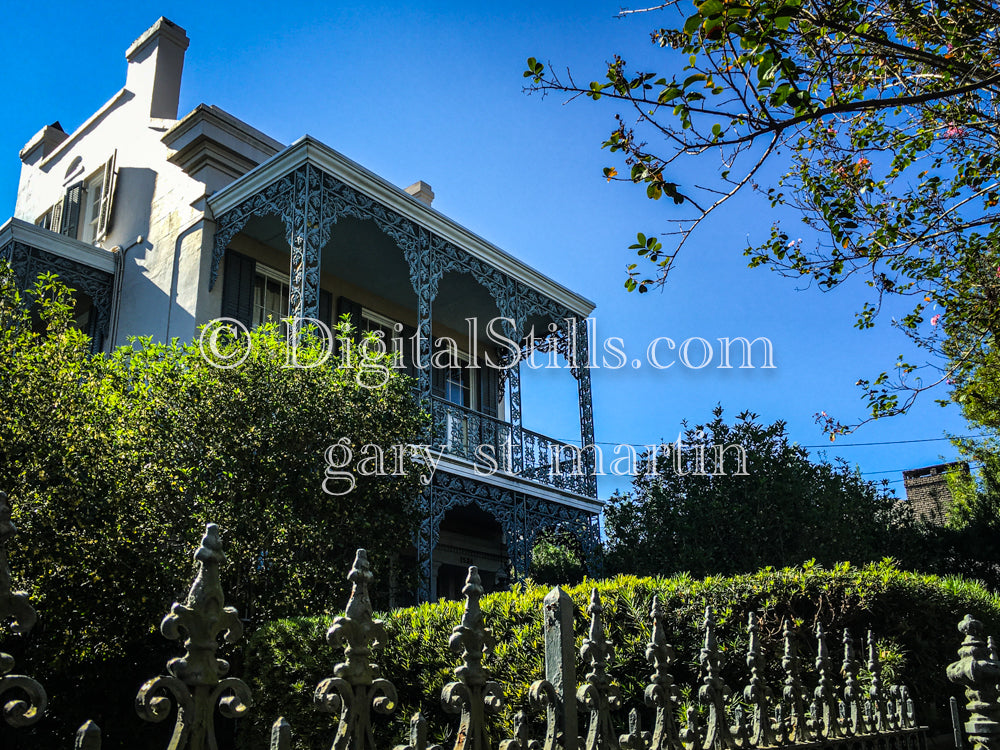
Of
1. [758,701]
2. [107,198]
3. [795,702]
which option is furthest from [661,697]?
[107,198]

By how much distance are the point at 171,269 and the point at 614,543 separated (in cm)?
876

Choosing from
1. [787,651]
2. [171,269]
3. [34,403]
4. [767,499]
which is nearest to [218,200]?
[171,269]

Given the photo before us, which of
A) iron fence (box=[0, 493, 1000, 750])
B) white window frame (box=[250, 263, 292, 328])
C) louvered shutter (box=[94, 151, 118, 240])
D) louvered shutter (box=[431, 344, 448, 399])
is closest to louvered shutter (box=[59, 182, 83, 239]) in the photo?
louvered shutter (box=[94, 151, 118, 240])

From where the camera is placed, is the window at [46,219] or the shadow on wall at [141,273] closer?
the shadow on wall at [141,273]

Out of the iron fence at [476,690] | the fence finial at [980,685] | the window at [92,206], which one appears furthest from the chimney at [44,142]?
the fence finial at [980,685]

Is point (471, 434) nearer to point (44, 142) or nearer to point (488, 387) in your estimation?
point (488, 387)

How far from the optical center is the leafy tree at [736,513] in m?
12.6

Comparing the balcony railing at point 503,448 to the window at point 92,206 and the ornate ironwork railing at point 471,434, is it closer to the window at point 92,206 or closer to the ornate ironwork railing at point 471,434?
the ornate ironwork railing at point 471,434

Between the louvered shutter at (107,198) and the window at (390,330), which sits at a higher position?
the louvered shutter at (107,198)

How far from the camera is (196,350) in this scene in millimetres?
8867

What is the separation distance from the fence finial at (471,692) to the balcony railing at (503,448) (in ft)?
27.9

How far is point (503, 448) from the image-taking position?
1321 cm

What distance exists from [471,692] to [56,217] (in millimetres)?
16741

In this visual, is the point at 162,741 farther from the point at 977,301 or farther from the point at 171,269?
the point at 977,301
